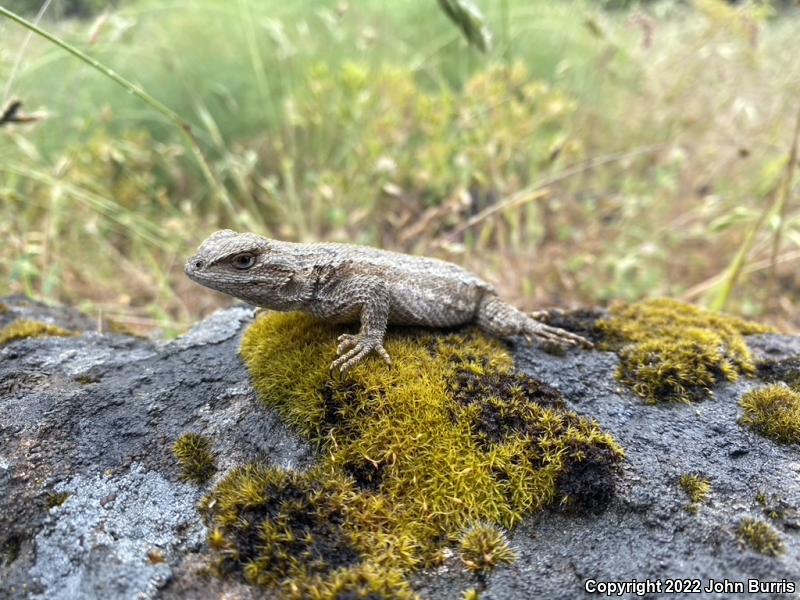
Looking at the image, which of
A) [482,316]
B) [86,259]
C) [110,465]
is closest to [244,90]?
[86,259]

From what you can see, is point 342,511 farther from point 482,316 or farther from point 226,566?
point 482,316

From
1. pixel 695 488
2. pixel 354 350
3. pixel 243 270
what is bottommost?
pixel 695 488

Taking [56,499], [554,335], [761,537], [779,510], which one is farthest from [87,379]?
[779,510]

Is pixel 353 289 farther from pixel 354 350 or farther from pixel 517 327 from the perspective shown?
pixel 517 327

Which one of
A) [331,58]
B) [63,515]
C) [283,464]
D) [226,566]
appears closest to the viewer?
[226,566]

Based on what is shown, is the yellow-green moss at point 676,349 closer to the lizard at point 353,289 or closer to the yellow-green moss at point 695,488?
the lizard at point 353,289

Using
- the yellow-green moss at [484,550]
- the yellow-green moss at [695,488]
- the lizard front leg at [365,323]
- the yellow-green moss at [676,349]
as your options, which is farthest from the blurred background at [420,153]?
the yellow-green moss at [484,550]

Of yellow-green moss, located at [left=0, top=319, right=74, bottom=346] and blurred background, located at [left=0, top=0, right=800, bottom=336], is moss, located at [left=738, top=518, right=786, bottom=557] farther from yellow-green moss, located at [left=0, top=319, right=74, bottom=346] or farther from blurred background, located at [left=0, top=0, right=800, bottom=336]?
yellow-green moss, located at [left=0, top=319, right=74, bottom=346]
